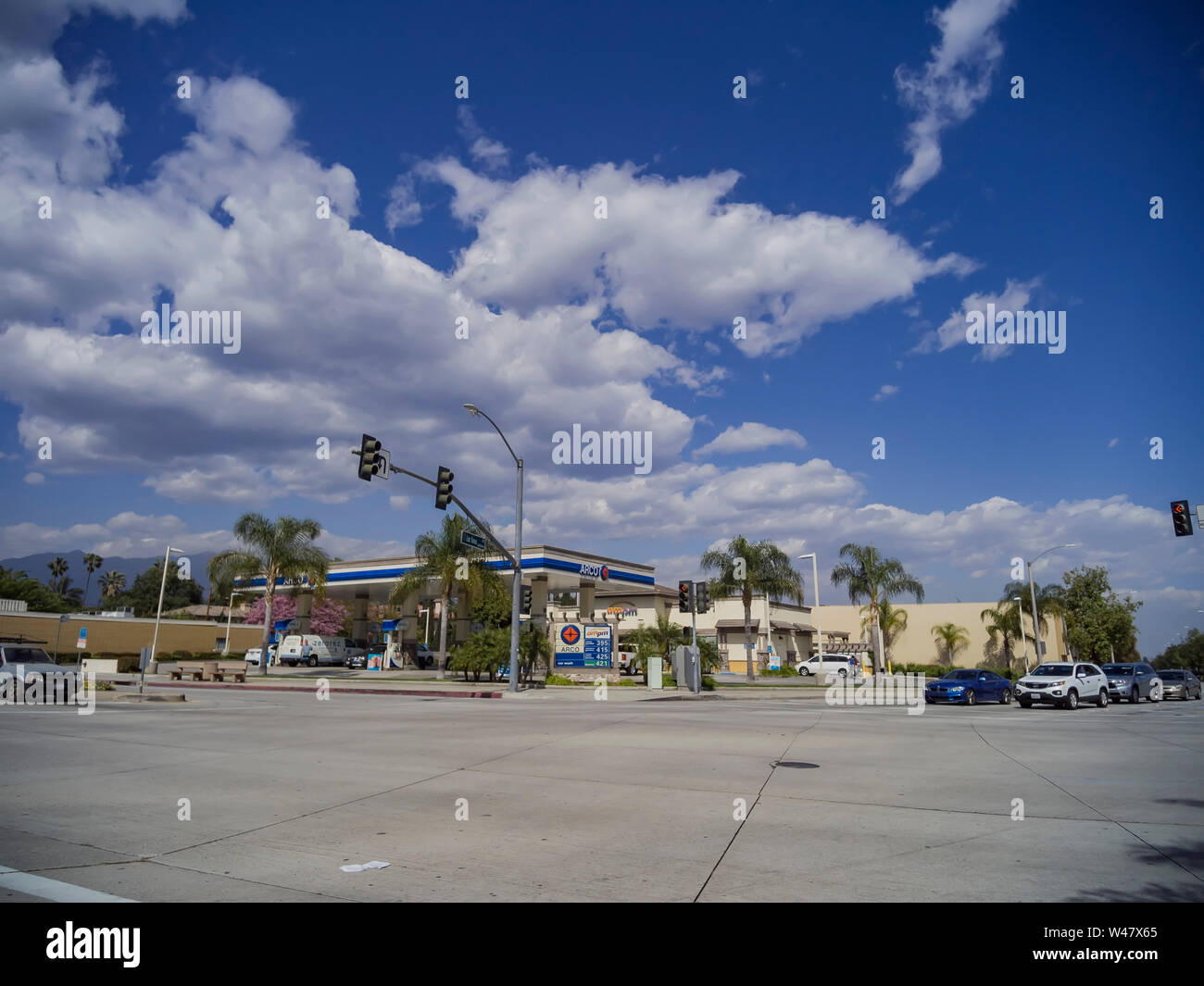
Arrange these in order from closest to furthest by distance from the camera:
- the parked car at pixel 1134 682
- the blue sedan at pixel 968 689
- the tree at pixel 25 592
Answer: the blue sedan at pixel 968 689 < the parked car at pixel 1134 682 < the tree at pixel 25 592

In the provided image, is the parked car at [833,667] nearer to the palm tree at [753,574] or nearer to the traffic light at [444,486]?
the palm tree at [753,574]

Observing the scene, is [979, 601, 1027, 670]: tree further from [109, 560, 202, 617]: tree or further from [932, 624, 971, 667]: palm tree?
[109, 560, 202, 617]: tree

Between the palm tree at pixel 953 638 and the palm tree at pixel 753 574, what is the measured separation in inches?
869

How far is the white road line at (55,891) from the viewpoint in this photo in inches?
205

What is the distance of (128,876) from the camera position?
18.8ft

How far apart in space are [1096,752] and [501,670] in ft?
98.7

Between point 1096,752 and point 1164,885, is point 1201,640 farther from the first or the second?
point 1164,885

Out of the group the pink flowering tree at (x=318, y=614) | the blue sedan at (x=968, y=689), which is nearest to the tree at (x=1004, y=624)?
the blue sedan at (x=968, y=689)

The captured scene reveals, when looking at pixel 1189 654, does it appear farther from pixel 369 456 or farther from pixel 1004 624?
pixel 369 456

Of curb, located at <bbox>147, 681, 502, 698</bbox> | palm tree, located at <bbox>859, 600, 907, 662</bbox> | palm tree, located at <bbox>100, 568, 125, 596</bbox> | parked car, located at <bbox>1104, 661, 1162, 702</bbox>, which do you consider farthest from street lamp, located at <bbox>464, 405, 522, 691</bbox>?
palm tree, located at <bbox>100, 568, 125, 596</bbox>

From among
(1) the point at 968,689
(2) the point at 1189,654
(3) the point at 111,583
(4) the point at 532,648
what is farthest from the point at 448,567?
(2) the point at 1189,654
